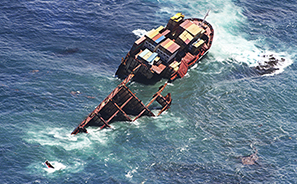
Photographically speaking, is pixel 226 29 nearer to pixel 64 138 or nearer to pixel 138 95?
pixel 138 95

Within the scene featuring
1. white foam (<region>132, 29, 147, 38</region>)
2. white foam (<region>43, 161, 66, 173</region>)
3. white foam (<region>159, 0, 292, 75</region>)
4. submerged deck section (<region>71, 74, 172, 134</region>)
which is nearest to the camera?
white foam (<region>43, 161, 66, 173</region>)

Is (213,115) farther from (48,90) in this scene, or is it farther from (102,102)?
(48,90)

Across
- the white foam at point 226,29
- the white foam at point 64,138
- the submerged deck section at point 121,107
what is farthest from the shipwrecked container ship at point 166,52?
the white foam at point 64,138

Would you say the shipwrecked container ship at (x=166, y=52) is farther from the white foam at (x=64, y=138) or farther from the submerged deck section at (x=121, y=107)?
the white foam at (x=64, y=138)

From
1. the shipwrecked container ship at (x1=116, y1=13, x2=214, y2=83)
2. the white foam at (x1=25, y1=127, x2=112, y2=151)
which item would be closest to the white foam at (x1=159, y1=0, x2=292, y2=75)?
the shipwrecked container ship at (x1=116, y1=13, x2=214, y2=83)

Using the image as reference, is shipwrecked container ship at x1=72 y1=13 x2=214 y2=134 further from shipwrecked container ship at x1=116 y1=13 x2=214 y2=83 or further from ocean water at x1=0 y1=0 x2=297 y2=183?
ocean water at x1=0 y1=0 x2=297 y2=183

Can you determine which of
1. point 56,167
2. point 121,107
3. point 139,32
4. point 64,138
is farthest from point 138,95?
point 139,32

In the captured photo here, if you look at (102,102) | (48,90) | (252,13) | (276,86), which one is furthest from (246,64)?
(48,90)

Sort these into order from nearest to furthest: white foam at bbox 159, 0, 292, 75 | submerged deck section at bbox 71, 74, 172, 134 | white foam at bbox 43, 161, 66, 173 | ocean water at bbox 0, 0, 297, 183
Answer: white foam at bbox 43, 161, 66, 173, ocean water at bbox 0, 0, 297, 183, submerged deck section at bbox 71, 74, 172, 134, white foam at bbox 159, 0, 292, 75
